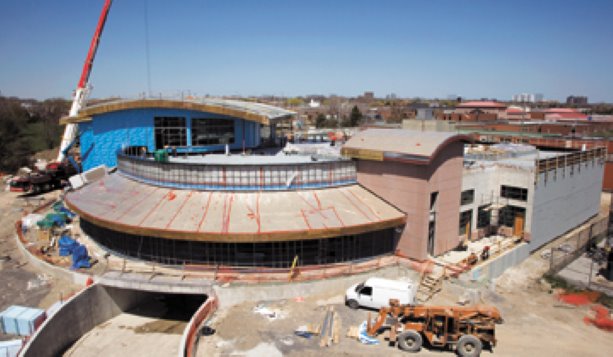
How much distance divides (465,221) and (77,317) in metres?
27.6

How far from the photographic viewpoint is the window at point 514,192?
34.8 metres

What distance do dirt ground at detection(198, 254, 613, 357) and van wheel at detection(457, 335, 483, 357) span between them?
69 centimetres

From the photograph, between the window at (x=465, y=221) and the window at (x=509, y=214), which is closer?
the window at (x=465, y=221)

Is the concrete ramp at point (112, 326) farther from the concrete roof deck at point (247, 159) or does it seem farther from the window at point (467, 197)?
the window at point (467, 197)

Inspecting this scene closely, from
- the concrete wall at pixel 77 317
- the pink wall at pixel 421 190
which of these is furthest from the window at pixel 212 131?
the concrete wall at pixel 77 317

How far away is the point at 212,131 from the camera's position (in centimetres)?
3822

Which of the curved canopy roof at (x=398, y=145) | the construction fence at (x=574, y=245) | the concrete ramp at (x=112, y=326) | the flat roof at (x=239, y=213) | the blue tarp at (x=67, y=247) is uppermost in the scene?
the curved canopy roof at (x=398, y=145)

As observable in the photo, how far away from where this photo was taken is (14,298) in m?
25.9

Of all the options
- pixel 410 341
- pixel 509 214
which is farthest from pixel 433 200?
pixel 410 341

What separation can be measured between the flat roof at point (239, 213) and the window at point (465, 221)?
7.77 m

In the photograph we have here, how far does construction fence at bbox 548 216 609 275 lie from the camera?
110 feet

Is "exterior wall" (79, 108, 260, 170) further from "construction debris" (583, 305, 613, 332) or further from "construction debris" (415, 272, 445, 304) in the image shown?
"construction debris" (583, 305, 613, 332)

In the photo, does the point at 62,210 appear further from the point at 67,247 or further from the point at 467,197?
the point at 467,197

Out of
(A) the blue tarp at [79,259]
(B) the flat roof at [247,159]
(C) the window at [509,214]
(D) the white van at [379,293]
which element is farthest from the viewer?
(C) the window at [509,214]
